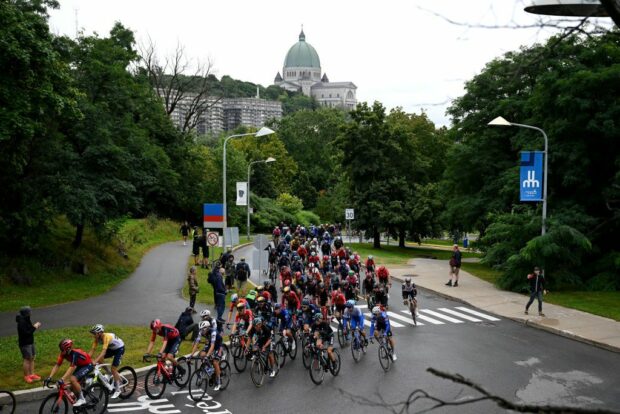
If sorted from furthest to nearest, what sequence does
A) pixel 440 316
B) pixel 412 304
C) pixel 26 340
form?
1. pixel 440 316
2. pixel 412 304
3. pixel 26 340

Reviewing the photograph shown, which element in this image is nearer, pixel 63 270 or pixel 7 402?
pixel 7 402

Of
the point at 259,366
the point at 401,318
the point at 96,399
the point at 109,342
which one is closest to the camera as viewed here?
the point at 96,399

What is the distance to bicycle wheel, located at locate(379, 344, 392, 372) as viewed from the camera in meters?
14.9

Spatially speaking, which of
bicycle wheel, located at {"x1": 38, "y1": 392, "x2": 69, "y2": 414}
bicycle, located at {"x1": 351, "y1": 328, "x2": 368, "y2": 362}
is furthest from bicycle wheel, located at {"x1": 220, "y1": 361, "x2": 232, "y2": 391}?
bicycle, located at {"x1": 351, "y1": 328, "x2": 368, "y2": 362}

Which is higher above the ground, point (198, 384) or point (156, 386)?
point (198, 384)

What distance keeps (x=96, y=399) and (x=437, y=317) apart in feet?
44.0

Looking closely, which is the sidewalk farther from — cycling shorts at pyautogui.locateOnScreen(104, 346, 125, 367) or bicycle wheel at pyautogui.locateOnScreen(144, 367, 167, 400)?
cycling shorts at pyautogui.locateOnScreen(104, 346, 125, 367)

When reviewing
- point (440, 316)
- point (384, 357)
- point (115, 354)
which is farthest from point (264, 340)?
point (440, 316)

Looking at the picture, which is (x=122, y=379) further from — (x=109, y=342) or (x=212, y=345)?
(x=212, y=345)

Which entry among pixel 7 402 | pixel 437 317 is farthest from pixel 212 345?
pixel 437 317

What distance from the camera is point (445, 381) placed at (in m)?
13.8

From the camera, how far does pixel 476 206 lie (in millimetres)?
36938

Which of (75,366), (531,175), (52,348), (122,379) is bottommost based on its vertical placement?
(52,348)

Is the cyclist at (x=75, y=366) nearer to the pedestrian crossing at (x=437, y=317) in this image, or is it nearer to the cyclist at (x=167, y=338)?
the cyclist at (x=167, y=338)
